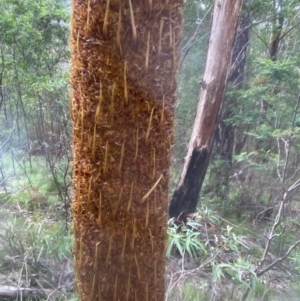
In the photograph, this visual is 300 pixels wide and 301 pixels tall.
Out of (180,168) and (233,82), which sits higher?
(233,82)

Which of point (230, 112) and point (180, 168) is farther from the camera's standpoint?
point (230, 112)

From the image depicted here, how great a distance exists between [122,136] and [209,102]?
267 centimetres

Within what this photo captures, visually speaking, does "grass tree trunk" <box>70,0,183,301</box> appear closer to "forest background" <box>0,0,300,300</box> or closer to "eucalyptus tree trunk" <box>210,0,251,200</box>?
"forest background" <box>0,0,300,300</box>

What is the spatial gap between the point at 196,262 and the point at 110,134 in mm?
2228

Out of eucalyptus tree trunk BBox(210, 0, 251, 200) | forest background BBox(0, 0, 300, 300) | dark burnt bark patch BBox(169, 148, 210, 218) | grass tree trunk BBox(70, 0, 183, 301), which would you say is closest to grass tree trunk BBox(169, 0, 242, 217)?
dark burnt bark patch BBox(169, 148, 210, 218)

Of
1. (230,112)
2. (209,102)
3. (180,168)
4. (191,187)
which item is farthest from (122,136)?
(230,112)

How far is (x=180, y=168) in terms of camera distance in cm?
508

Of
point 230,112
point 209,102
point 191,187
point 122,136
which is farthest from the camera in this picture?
point 230,112

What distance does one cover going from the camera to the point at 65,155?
4.21m

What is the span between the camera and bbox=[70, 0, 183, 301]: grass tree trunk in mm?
1542

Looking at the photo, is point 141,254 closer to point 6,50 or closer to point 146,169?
point 146,169

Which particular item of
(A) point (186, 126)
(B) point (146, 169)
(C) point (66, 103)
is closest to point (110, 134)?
(B) point (146, 169)

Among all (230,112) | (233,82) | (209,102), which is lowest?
(230,112)

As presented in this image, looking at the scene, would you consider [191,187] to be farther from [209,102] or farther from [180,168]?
[209,102]
